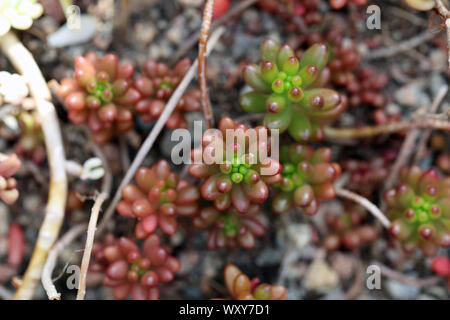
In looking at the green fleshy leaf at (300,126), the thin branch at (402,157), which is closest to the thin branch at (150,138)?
the green fleshy leaf at (300,126)

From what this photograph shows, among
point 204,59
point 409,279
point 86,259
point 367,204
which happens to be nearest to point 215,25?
point 204,59

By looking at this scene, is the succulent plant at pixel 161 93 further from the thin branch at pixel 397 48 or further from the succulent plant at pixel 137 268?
the thin branch at pixel 397 48

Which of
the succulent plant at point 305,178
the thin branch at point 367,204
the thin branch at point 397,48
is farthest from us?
the thin branch at point 397,48

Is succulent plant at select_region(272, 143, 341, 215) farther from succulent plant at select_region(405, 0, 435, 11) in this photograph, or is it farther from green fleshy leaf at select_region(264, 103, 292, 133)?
succulent plant at select_region(405, 0, 435, 11)

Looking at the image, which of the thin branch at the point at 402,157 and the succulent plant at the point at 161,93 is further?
the thin branch at the point at 402,157

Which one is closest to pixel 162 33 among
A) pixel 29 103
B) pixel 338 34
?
pixel 29 103

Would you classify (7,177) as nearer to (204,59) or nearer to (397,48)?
(204,59)
